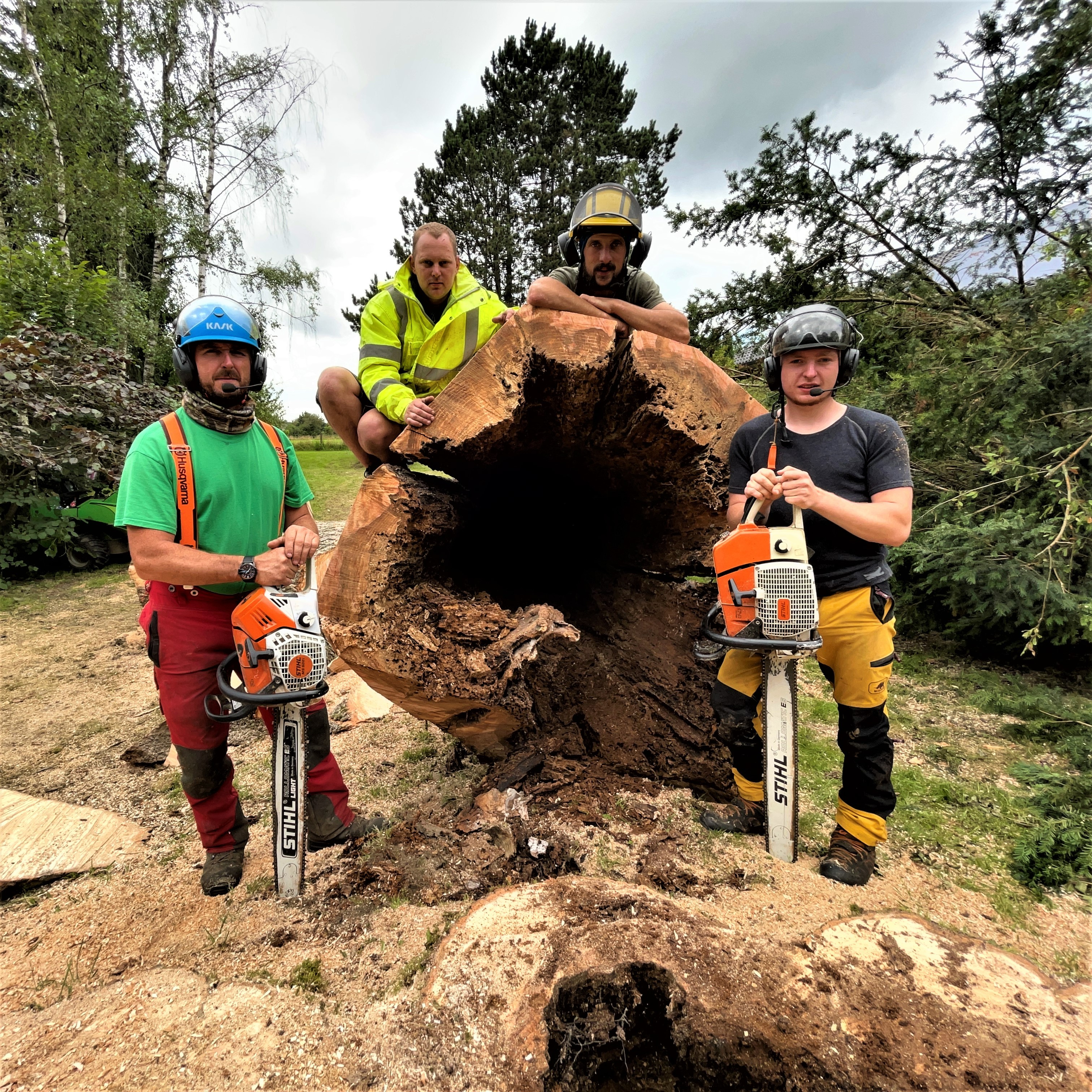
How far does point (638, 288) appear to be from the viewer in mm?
2592

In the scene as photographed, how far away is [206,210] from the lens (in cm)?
1230

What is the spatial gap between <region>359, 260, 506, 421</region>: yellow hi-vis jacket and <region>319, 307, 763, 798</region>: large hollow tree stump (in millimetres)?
537

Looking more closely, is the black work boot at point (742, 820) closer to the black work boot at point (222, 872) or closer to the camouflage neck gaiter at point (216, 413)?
the black work boot at point (222, 872)

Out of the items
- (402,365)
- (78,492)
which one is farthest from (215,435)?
(78,492)

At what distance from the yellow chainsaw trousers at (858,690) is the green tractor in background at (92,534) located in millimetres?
7458

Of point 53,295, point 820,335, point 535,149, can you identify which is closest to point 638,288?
point 820,335

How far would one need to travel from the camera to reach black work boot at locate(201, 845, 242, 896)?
215 centimetres

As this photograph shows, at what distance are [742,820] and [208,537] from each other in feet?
7.57

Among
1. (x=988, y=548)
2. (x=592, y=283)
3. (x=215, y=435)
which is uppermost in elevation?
(x=592, y=283)

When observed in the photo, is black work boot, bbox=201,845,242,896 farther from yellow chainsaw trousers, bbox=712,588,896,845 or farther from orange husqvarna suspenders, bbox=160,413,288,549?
yellow chainsaw trousers, bbox=712,588,896,845

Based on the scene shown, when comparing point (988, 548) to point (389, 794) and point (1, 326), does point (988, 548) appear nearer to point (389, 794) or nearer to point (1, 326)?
point (389, 794)

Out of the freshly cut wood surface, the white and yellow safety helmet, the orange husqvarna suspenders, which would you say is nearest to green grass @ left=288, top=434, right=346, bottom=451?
the freshly cut wood surface

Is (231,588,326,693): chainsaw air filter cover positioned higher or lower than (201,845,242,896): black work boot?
higher

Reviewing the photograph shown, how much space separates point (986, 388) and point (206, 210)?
14.5m
